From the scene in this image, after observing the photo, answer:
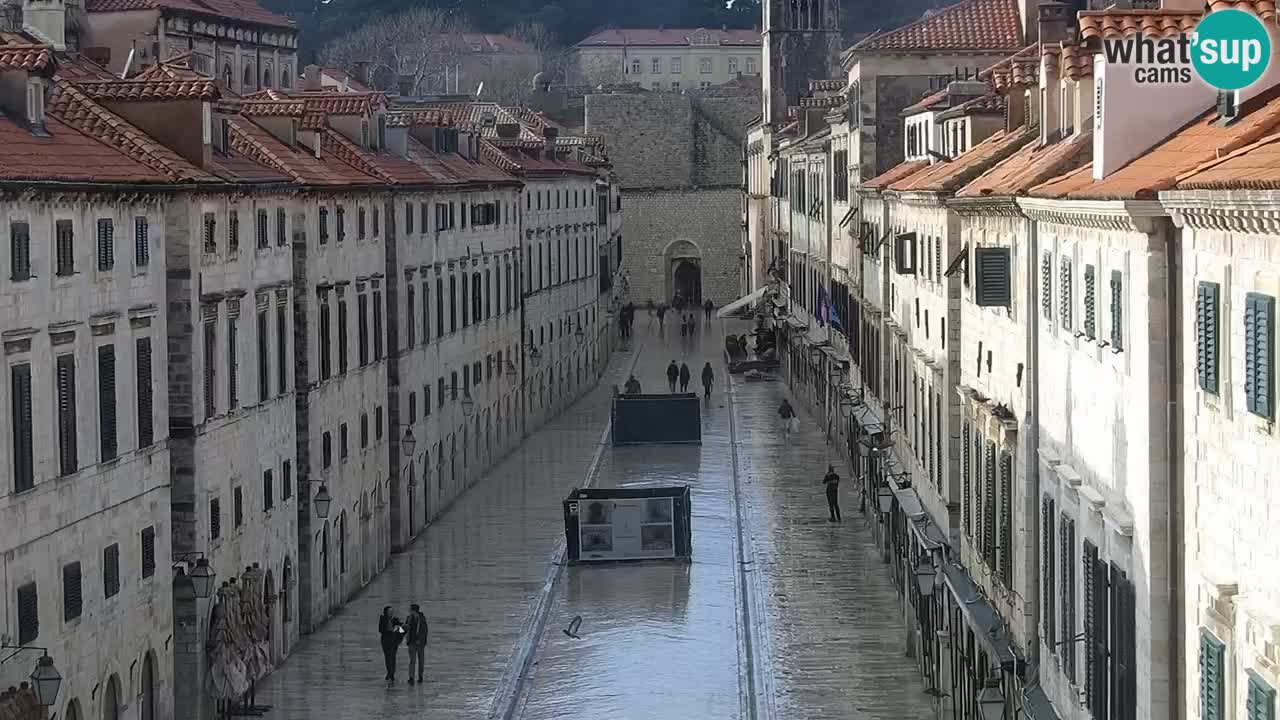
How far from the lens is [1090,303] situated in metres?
21.0

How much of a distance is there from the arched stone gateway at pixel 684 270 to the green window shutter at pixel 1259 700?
11369 cm

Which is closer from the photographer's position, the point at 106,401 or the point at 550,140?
the point at 106,401

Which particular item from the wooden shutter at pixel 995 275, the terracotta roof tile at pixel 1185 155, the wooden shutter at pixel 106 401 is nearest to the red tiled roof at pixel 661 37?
the wooden shutter at pixel 106 401

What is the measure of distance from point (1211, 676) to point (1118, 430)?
3819mm

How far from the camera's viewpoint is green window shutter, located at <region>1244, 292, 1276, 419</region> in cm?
1362

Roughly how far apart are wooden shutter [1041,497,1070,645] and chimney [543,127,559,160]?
6450cm

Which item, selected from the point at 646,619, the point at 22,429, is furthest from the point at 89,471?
the point at 646,619

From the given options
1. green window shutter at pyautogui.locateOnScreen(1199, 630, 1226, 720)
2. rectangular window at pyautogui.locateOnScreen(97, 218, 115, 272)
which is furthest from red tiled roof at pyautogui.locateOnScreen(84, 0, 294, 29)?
green window shutter at pyautogui.locateOnScreen(1199, 630, 1226, 720)

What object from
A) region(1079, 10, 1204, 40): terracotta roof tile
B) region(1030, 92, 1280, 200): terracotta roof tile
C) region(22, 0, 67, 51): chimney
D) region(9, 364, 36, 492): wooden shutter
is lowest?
region(9, 364, 36, 492): wooden shutter

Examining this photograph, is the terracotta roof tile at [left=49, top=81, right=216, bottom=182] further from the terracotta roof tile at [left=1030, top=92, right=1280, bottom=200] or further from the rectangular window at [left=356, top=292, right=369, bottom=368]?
the terracotta roof tile at [left=1030, top=92, right=1280, bottom=200]

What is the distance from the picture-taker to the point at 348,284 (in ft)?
153

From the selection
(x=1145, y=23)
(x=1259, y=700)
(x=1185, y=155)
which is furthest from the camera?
(x=1145, y=23)

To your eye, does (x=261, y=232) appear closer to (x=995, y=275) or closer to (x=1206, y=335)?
(x=995, y=275)

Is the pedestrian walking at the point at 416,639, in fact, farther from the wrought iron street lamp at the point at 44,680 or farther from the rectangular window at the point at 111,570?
the wrought iron street lamp at the point at 44,680
